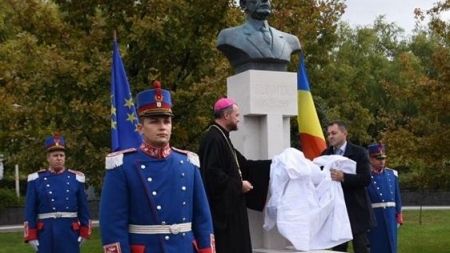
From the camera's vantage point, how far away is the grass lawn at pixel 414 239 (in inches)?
547

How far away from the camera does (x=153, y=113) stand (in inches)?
175

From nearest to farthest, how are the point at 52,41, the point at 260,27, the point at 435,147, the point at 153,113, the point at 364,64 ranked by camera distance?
1. the point at 153,113
2. the point at 260,27
3. the point at 52,41
4. the point at 435,147
5. the point at 364,64

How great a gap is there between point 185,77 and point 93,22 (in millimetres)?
1501

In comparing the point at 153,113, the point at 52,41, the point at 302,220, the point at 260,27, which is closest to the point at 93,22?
the point at 52,41

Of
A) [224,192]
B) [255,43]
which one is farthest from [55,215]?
[255,43]

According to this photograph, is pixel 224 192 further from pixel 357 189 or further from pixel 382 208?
pixel 382 208

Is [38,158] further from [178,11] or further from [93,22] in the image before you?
[178,11]

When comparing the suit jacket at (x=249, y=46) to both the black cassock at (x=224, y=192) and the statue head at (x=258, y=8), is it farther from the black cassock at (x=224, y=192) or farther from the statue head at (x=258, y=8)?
the black cassock at (x=224, y=192)

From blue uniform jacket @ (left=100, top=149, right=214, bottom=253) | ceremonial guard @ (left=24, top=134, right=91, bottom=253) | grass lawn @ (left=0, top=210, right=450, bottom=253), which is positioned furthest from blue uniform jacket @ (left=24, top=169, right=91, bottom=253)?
grass lawn @ (left=0, top=210, right=450, bottom=253)

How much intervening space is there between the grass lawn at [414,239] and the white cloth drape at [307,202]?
19.3 ft

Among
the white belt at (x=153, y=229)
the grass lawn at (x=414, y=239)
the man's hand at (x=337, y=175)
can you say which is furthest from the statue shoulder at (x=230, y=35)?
the grass lawn at (x=414, y=239)

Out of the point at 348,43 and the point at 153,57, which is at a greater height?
the point at 348,43

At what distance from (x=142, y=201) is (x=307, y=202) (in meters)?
3.67

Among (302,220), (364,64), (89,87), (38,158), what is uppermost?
(364,64)
